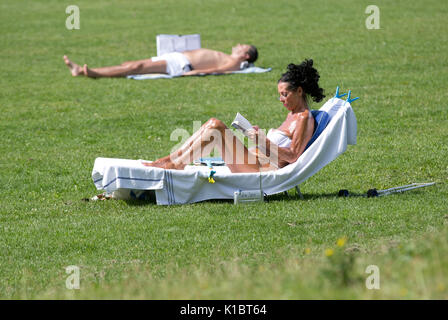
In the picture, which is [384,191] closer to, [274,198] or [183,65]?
[274,198]

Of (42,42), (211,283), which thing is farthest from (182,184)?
(42,42)

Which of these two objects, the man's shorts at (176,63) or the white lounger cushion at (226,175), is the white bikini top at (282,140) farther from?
the man's shorts at (176,63)

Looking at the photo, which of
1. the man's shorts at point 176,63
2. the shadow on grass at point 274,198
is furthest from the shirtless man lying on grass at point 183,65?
the shadow on grass at point 274,198

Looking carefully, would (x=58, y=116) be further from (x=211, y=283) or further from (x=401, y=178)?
(x=211, y=283)

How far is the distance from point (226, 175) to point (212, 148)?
0.34 m

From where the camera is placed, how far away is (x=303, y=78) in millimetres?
8078

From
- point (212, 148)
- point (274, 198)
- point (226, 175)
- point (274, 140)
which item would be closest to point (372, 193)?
point (274, 198)

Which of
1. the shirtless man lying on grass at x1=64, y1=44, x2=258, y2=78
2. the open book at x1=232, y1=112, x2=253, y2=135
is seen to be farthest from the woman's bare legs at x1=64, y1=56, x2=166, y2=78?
the open book at x1=232, y1=112, x2=253, y2=135

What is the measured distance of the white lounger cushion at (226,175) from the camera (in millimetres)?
7867

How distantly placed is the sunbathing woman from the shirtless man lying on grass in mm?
8288

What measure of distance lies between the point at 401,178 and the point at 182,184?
2.87m

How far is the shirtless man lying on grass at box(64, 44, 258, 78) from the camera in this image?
1633cm

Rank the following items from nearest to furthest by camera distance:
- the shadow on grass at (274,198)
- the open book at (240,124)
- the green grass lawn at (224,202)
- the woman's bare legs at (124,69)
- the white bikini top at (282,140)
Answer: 1. the green grass lawn at (224,202)
2. the open book at (240,124)
3. the white bikini top at (282,140)
4. the shadow on grass at (274,198)
5. the woman's bare legs at (124,69)

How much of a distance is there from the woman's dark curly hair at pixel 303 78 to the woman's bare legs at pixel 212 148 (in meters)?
0.88
